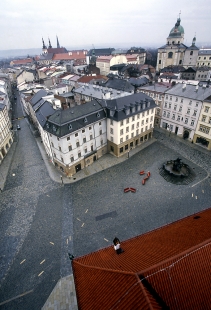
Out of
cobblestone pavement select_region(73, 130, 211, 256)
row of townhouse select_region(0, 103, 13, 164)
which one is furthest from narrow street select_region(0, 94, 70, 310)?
row of townhouse select_region(0, 103, 13, 164)

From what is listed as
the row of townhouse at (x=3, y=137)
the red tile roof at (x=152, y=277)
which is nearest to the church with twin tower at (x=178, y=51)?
the row of townhouse at (x=3, y=137)

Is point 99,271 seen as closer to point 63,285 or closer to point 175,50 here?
point 63,285

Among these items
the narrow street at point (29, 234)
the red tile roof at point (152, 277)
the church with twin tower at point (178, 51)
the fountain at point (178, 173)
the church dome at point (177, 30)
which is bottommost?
the narrow street at point (29, 234)

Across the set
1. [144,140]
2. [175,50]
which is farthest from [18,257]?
[175,50]

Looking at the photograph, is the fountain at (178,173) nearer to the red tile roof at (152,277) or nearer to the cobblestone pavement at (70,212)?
the cobblestone pavement at (70,212)

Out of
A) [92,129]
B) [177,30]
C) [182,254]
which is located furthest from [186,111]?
[177,30]
